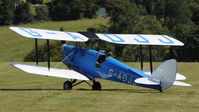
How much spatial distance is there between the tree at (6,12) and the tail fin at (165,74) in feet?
263

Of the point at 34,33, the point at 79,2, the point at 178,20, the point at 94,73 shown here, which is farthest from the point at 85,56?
the point at 79,2

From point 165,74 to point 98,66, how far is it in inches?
141

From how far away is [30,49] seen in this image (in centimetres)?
7744

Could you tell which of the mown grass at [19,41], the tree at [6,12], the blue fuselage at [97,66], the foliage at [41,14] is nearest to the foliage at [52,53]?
the mown grass at [19,41]

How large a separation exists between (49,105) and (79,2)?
9458 centimetres

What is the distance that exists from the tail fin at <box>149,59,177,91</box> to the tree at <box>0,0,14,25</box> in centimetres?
8010

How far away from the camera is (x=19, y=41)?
3228 inches

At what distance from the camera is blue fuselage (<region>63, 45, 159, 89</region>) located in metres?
20.8

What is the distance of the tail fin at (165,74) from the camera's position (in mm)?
18531

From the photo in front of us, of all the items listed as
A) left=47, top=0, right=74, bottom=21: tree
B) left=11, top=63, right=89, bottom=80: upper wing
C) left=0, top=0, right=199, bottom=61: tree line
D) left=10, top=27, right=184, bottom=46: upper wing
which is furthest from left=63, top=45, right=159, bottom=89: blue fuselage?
left=47, top=0, right=74, bottom=21: tree

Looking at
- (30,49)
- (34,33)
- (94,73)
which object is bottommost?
(30,49)

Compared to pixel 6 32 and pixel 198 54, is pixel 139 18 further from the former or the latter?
pixel 6 32

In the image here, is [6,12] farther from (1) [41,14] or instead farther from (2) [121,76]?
(2) [121,76]

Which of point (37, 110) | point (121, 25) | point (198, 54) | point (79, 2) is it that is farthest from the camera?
point (79, 2)
